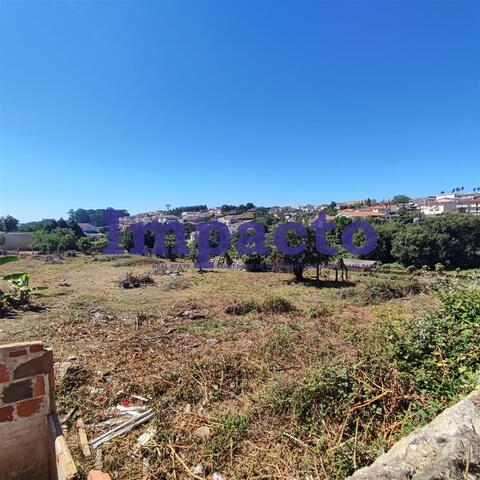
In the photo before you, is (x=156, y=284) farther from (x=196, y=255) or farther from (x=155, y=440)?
(x=155, y=440)

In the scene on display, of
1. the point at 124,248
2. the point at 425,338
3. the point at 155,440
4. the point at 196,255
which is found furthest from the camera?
the point at 124,248

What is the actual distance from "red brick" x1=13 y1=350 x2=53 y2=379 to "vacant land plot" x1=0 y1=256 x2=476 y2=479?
1636mm

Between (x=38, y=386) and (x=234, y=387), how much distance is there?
10.1 feet

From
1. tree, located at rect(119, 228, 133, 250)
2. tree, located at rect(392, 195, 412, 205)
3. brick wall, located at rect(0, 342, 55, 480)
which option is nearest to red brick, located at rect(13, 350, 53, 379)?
brick wall, located at rect(0, 342, 55, 480)

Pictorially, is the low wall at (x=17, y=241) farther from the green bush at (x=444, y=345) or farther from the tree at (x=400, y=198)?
the tree at (x=400, y=198)

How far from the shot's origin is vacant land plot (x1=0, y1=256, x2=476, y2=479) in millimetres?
3137

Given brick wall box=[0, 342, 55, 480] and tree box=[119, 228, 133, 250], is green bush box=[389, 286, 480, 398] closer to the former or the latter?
brick wall box=[0, 342, 55, 480]

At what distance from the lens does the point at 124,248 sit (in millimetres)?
33438

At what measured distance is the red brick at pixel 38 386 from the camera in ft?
7.02

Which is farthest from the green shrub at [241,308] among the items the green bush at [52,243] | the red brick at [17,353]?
the green bush at [52,243]

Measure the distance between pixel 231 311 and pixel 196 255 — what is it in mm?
16079

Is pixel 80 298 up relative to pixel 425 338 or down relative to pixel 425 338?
down

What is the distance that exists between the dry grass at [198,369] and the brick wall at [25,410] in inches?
45.7

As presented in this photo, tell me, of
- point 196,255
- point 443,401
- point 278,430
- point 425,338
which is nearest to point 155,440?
point 278,430
